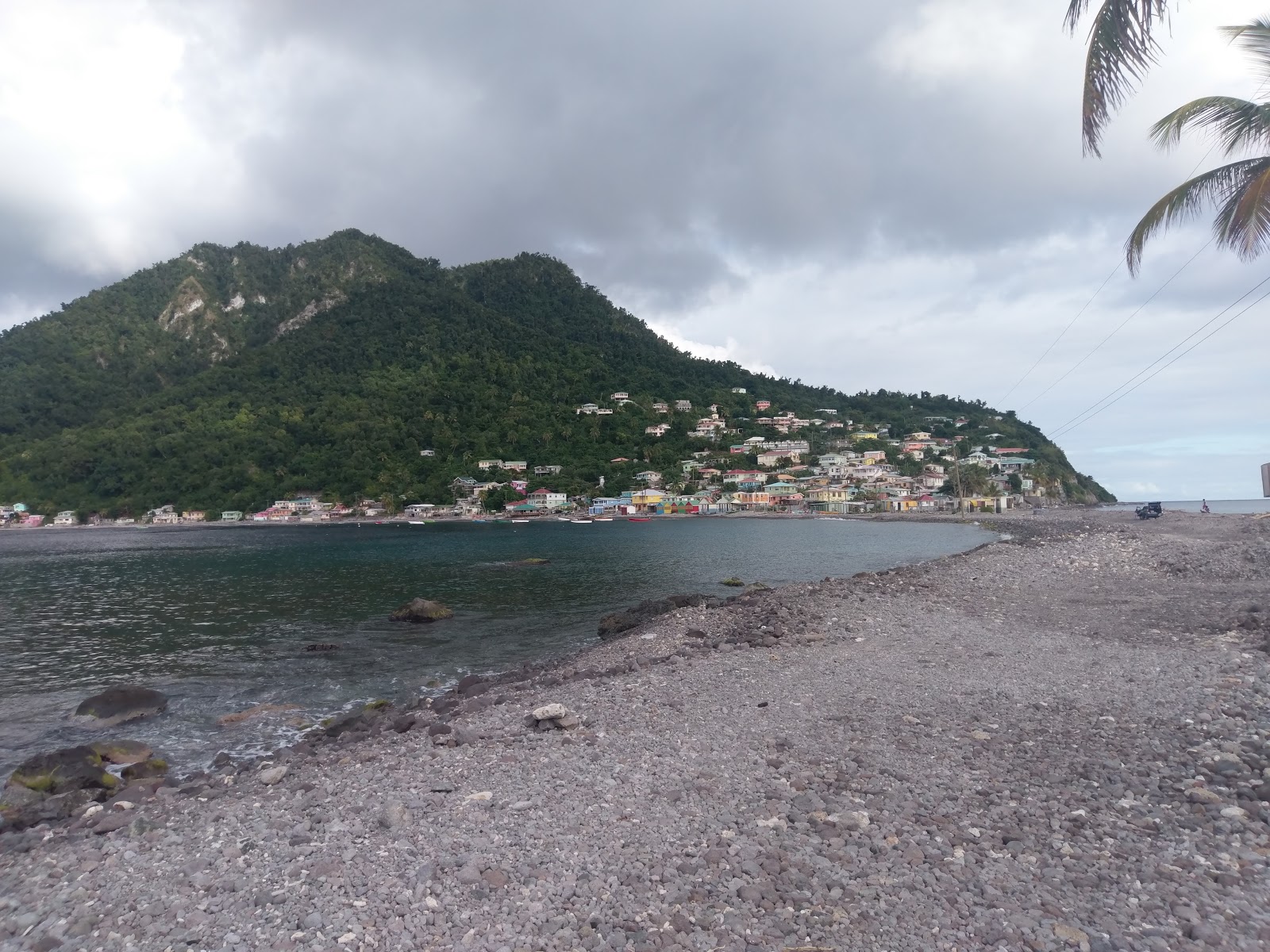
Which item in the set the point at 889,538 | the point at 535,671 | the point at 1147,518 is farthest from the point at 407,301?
the point at 535,671

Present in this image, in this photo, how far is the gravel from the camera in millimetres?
3617

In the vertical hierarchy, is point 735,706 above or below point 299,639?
above

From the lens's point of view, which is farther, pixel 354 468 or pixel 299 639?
pixel 354 468

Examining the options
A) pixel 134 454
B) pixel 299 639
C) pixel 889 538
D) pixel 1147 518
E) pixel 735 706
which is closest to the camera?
pixel 735 706

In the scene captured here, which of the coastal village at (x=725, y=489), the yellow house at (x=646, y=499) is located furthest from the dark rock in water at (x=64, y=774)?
the yellow house at (x=646, y=499)

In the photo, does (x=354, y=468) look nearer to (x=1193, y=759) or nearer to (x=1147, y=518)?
(x=1147, y=518)

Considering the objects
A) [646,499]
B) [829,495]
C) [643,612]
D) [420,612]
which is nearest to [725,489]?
[646,499]

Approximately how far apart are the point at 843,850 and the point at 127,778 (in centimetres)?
851

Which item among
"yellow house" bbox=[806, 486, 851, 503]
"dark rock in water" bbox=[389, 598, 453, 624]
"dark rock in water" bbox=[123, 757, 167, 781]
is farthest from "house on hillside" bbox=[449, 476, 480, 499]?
"dark rock in water" bbox=[123, 757, 167, 781]

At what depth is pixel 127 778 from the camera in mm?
7996

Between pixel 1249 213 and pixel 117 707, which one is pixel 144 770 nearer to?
pixel 117 707

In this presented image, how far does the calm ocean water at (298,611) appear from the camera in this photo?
39.9ft

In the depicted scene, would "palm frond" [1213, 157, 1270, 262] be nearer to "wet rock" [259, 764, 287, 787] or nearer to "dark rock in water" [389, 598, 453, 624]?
"wet rock" [259, 764, 287, 787]

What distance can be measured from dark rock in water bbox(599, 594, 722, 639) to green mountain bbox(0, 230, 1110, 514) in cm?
9025
